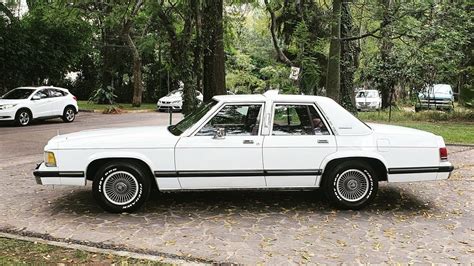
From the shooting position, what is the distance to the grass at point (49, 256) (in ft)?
15.9

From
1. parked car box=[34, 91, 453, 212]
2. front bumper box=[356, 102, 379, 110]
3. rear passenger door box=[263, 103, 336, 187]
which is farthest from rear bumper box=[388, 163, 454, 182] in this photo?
front bumper box=[356, 102, 379, 110]

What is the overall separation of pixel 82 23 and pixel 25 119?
27.9ft

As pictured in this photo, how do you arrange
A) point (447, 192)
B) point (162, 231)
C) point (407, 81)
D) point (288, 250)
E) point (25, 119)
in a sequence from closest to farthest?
point (288, 250)
point (162, 231)
point (447, 192)
point (25, 119)
point (407, 81)

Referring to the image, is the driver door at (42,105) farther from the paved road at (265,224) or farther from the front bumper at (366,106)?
the front bumper at (366,106)

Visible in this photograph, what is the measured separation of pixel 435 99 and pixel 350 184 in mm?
19994

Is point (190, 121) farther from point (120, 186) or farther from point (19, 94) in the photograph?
point (19, 94)

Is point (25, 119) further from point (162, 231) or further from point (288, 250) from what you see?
point (288, 250)

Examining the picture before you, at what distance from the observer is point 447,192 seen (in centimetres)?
793

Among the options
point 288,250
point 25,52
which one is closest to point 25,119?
point 25,52

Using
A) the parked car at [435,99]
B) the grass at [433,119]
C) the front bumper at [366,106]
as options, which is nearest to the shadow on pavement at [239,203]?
the grass at [433,119]

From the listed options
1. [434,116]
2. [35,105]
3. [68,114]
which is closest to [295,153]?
[35,105]

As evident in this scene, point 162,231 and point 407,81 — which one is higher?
point 407,81

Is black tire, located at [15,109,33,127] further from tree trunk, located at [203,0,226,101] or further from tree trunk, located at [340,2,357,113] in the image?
tree trunk, located at [340,2,357,113]

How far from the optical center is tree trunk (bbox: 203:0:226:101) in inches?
520
